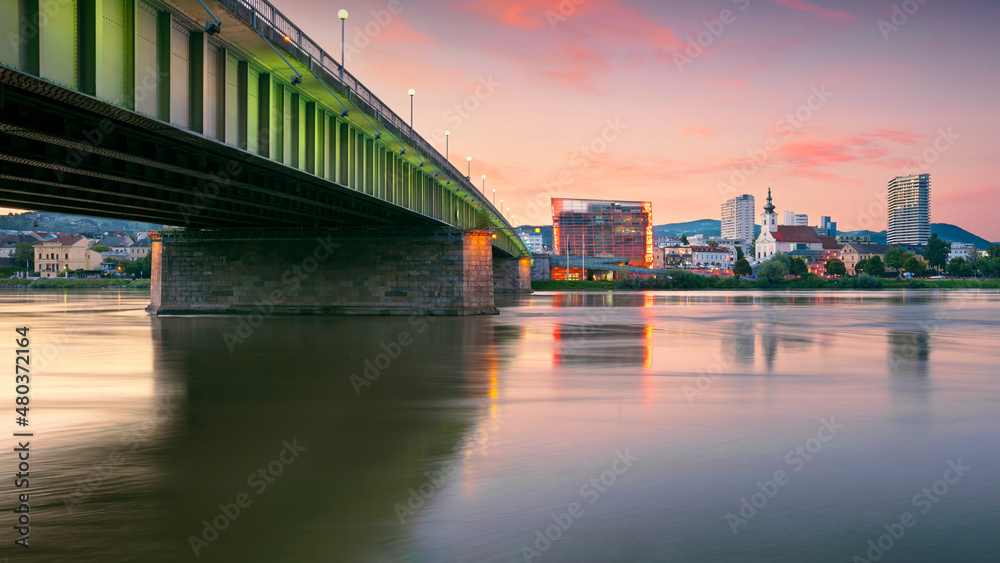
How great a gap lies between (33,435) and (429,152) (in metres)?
33.2

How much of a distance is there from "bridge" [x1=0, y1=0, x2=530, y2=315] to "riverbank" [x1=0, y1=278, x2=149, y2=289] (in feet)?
407

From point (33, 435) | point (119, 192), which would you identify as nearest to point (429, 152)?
point (119, 192)

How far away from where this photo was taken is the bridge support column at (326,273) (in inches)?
2037

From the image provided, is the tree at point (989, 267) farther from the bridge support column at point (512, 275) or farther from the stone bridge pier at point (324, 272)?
the stone bridge pier at point (324, 272)

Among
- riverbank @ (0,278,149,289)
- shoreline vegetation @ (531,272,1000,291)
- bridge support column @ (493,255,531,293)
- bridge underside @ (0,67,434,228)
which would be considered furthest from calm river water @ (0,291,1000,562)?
riverbank @ (0,278,149,289)

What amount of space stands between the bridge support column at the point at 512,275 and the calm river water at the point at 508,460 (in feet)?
331

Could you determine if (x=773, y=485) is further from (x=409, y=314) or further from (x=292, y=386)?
(x=409, y=314)

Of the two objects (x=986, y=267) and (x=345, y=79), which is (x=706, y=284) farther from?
(x=345, y=79)

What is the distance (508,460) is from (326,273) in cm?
4383

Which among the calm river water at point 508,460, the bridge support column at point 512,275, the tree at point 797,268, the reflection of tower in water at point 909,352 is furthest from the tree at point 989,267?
the calm river water at point 508,460

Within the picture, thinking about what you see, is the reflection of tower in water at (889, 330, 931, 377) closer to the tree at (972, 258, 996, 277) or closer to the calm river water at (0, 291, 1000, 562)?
the calm river water at (0, 291, 1000, 562)

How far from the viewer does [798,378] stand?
69.8 ft

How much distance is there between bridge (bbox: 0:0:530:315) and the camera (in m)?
16.9

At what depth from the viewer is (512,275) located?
127 metres
